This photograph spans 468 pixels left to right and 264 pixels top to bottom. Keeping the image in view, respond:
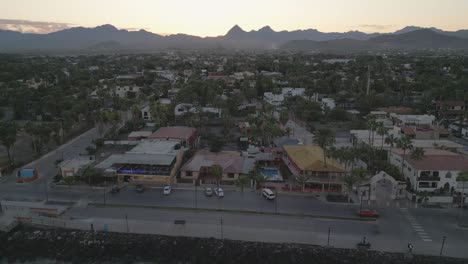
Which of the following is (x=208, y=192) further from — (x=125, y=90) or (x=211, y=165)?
(x=125, y=90)

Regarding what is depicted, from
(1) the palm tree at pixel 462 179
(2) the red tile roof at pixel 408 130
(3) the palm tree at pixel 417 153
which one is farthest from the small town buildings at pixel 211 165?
(2) the red tile roof at pixel 408 130

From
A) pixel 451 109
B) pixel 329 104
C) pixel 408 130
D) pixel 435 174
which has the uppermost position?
pixel 451 109

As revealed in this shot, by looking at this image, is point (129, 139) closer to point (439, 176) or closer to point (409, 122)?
point (439, 176)

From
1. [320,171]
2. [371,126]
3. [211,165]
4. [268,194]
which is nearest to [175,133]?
[211,165]

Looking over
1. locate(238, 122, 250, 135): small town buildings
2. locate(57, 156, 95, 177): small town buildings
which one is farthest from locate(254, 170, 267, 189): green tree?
locate(238, 122, 250, 135): small town buildings

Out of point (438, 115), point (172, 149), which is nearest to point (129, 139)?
point (172, 149)

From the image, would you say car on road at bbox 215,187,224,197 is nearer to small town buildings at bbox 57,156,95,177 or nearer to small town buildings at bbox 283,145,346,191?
small town buildings at bbox 283,145,346,191
